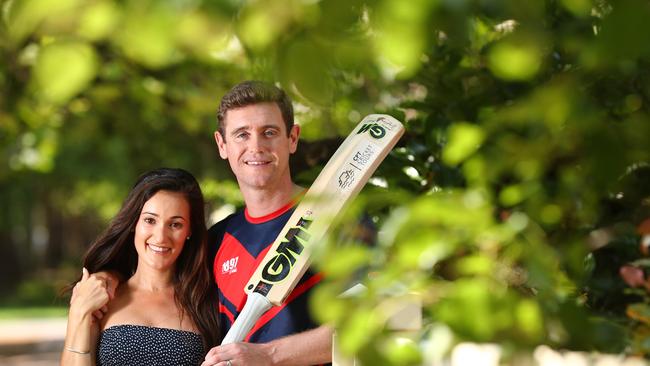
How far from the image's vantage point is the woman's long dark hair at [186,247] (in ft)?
8.16

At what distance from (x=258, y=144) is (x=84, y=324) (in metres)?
0.65

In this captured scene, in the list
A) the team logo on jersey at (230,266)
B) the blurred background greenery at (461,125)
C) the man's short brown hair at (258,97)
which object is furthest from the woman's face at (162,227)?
the blurred background greenery at (461,125)

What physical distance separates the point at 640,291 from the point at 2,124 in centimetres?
469

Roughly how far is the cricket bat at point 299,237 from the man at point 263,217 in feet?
0.26

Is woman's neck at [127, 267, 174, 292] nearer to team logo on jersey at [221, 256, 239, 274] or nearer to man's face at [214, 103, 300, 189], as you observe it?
team logo on jersey at [221, 256, 239, 274]

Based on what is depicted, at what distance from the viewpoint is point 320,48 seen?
96cm

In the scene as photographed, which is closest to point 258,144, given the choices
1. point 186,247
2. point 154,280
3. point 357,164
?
point 357,164

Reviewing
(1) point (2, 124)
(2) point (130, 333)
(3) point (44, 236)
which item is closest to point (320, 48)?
(2) point (130, 333)

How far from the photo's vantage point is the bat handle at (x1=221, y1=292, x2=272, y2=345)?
2299 mm

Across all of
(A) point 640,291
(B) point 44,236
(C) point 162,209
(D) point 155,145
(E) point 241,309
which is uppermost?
(B) point 44,236

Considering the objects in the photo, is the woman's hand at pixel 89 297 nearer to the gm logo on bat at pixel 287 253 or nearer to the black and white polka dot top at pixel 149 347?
the black and white polka dot top at pixel 149 347

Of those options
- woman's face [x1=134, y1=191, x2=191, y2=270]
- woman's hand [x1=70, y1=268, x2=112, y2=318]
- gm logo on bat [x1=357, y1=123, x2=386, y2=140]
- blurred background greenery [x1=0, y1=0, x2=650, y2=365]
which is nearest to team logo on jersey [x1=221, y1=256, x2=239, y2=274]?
woman's face [x1=134, y1=191, x2=191, y2=270]

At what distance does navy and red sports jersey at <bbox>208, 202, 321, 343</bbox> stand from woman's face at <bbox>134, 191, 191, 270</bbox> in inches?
5.3

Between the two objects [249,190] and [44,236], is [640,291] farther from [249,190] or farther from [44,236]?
[44,236]
